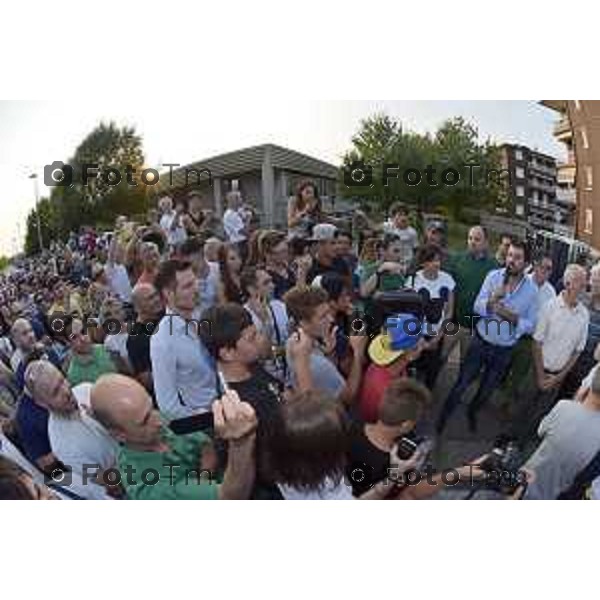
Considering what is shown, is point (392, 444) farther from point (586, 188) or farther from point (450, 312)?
point (586, 188)

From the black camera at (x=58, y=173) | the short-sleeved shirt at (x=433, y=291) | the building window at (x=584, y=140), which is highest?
the building window at (x=584, y=140)

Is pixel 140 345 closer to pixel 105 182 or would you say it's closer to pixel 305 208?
pixel 105 182

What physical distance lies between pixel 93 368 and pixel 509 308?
1829mm

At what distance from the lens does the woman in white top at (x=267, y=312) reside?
11.5 feet

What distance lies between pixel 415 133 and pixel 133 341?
59.0 inches

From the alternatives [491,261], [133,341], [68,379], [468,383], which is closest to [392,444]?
[468,383]

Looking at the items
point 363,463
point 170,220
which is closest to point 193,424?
point 363,463

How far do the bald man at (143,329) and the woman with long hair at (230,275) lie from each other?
0.28 m

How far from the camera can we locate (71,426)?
11.8 ft

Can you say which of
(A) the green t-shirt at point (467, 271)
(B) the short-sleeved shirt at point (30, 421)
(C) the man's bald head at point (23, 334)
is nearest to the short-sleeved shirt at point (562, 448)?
(A) the green t-shirt at point (467, 271)

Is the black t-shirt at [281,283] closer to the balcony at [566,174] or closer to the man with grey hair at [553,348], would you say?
the man with grey hair at [553,348]

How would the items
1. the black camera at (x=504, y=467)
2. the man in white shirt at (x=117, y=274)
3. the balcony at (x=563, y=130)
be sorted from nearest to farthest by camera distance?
the balcony at (x=563, y=130), the man in white shirt at (x=117, y=274), the black camera at (x=504, y=467)

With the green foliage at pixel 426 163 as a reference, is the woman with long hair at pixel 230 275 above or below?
below

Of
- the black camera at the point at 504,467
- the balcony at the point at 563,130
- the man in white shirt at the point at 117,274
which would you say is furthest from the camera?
the black camera at the point at 504,467
